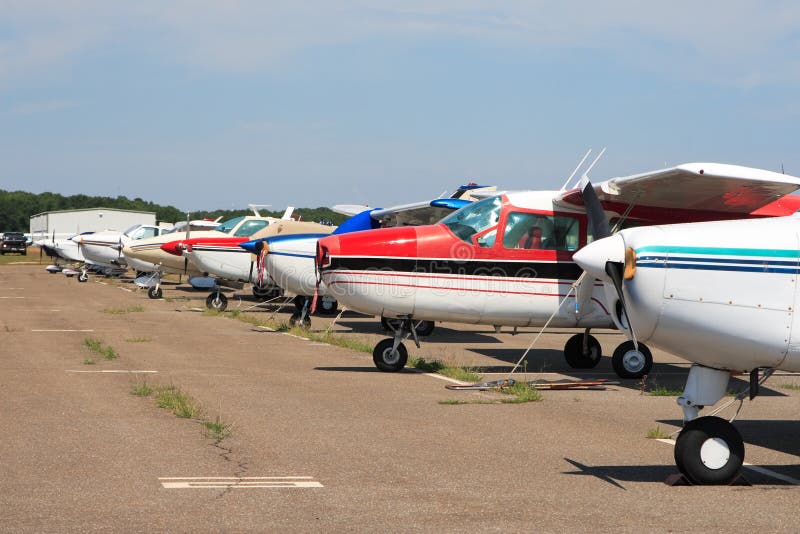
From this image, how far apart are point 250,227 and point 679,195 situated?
16.1 metres

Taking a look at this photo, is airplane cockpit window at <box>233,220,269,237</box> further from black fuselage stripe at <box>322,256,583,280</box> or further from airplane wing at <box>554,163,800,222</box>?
airplane wing at <box>554,163,800,222</box>

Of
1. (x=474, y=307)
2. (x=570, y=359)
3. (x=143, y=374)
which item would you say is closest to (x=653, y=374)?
(x=570, y=359)

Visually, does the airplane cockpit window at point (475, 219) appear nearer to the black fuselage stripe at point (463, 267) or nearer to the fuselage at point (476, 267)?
the fuselage at point (476, 267)

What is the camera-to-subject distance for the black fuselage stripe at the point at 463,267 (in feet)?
39.7

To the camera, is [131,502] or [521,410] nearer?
[131,502]

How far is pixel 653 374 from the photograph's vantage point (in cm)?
1345

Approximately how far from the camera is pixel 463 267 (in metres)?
12.4

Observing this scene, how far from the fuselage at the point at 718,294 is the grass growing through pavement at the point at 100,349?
9.04 meters

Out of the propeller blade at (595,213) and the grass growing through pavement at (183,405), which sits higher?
the propeller blade at (595,213)

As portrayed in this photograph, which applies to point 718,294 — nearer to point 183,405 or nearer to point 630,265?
point 630,265

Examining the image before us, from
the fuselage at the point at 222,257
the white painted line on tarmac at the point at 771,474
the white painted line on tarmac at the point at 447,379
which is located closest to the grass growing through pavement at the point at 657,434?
the white painted line on tarmac at the point at 771,474

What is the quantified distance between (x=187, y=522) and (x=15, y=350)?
1032 centimetres

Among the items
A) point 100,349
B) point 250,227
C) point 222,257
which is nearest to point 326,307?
point 222,257

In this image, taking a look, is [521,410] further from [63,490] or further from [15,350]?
[15,350]
